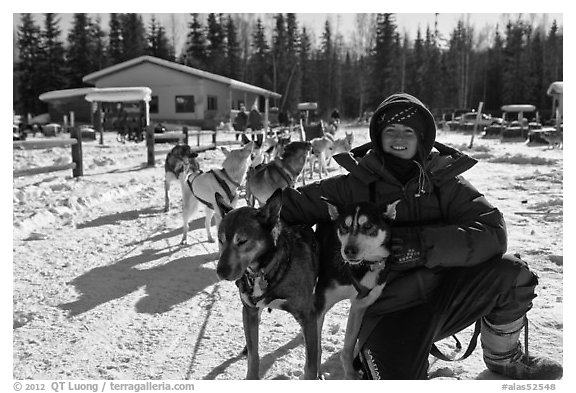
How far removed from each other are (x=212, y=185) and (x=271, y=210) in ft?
11.7

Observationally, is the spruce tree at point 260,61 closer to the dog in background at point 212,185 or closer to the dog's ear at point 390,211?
the dog in background at point 212,185

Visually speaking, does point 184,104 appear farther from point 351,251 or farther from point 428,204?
point 351,251

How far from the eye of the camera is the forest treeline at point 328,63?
1409 inches

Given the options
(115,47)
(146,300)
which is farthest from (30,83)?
(146,300)

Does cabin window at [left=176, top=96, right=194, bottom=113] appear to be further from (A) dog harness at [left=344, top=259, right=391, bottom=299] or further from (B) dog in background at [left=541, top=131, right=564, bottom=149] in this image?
(A) dog harness at [left=344, top=259, right=391, bottom=299]

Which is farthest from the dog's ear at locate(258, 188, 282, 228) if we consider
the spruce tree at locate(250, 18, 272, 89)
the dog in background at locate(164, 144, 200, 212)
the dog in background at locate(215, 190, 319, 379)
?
the spruce tree at locate(250, 18, 272, 89)

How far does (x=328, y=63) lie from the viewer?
1875 inches

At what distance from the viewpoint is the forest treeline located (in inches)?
1409

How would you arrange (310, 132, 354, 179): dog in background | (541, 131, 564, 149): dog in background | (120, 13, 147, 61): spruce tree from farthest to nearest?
(120, 13, 147, 61): spruce tree
(541, 131, 564, 149): dog in background
(310, 132, 354, 179): dog in background

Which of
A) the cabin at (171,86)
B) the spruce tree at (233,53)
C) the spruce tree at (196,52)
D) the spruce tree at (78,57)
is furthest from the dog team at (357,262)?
the spruce tree at (196,52)

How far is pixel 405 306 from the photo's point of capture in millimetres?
2838

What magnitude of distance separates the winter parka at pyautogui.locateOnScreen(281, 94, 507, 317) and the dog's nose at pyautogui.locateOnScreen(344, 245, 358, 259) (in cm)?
35
